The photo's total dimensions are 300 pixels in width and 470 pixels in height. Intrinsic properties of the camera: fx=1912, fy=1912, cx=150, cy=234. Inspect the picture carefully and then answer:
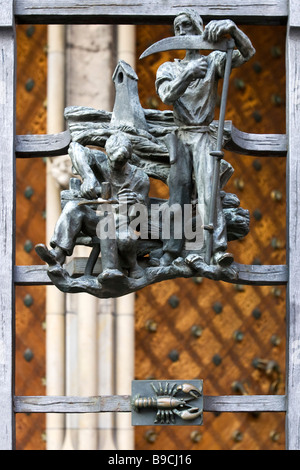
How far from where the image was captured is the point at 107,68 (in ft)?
37.3

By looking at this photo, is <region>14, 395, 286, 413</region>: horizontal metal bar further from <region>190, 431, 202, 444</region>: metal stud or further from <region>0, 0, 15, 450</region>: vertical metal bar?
<region>190, 431, 202, 444</region>: metal stud

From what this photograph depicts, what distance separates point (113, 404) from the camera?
30.2 feet

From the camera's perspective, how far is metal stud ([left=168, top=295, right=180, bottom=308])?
39.0 feet

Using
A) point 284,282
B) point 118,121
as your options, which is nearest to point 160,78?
point 118,121

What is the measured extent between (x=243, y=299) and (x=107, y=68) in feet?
5.67

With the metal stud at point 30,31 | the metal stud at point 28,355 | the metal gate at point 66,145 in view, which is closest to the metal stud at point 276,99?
the metal stud at point 30,31

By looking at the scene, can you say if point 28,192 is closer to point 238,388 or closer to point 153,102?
point 153,102

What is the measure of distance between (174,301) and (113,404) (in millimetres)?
2752

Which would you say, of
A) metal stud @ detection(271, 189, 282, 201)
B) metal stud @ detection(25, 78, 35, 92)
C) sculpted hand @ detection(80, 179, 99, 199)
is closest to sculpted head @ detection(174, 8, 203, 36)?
sculpted hand @ detection(80, 179, 99, 199)

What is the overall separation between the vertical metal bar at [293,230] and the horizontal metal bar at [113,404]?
94 mm

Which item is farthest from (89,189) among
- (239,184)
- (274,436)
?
(274,436)

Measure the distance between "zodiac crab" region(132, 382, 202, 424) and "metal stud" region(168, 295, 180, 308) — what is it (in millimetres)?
2726

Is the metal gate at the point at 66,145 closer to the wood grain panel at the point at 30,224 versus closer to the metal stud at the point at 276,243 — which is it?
the wood grain panel at the point at 30,224

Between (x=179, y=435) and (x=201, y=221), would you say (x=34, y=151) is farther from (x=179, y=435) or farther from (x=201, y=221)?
(x=179, y=435)
